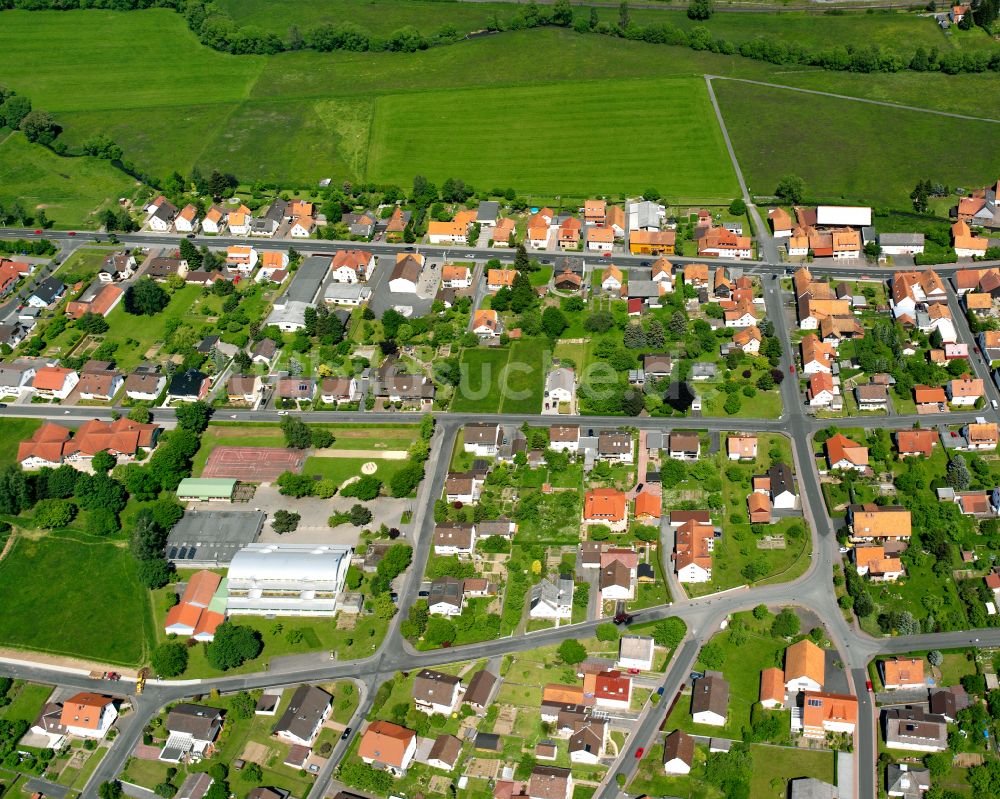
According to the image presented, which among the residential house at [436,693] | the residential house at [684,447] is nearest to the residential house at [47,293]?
the residential house at [436,693]

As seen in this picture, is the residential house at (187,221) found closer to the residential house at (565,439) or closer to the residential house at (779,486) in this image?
the residential house at (565,439)

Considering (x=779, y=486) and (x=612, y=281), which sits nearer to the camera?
(x=779, y=486)

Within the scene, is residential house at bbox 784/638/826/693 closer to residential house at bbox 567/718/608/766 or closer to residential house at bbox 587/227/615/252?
residential house at bbox 567/718/608/766

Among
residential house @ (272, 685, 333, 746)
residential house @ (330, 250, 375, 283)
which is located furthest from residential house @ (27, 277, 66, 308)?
residential house @ (272, 685, 333, 746)

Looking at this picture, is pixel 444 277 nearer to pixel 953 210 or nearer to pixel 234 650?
pixel 234 650

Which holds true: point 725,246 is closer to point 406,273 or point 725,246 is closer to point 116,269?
point 406,273

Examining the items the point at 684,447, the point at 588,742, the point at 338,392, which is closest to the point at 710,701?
the point at 588,742

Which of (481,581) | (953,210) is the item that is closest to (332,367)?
(481,581)
